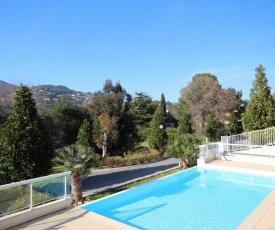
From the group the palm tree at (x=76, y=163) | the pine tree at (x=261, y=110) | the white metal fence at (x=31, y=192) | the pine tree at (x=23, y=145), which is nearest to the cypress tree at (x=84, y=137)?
the pine tree at (x=23, y=145)

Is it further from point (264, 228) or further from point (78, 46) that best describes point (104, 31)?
point (264, 228)

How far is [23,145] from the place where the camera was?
1123cm

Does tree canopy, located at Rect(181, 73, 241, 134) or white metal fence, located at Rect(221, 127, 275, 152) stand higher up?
tree canopy, located at Rect(181, 73, 241, 134)

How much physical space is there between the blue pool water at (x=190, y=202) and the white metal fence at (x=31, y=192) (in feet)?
4.23

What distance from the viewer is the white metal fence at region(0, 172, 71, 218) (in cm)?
643

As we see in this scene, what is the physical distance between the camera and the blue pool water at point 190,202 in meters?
7.90

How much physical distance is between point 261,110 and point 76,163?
688 inches

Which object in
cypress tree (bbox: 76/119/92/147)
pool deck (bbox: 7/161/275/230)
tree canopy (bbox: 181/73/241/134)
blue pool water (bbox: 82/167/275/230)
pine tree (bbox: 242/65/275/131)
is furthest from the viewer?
tree canopy (bbox: 181/73/241/134)

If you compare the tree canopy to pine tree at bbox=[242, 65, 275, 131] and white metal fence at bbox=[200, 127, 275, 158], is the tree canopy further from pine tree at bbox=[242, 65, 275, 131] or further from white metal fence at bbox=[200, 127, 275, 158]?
white metal fence at bbox=[200, 127, 275, 158]

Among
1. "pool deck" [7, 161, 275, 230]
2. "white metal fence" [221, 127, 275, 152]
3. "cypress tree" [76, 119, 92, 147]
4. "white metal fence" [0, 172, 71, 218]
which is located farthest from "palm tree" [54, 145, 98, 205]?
"white metal fence" [221, 127, 275, 152]

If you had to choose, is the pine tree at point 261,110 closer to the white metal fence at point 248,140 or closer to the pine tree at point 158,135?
the white metal fence at point 248,140

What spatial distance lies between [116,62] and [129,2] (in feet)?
45.9

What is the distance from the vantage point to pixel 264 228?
249 inches

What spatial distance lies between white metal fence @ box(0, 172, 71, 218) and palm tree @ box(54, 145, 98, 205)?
2278mm
